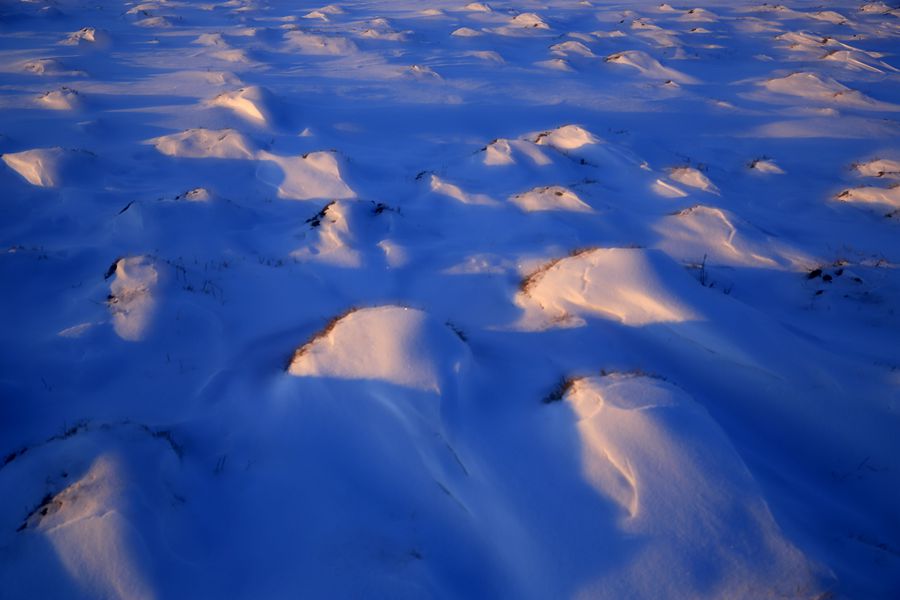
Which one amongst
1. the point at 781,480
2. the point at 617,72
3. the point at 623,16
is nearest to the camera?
the point at 781,480

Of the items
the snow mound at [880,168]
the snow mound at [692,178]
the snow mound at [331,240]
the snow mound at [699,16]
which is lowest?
the snow mound at [331,240]

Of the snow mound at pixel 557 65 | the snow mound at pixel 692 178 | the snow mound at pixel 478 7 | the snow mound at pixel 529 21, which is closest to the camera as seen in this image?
the snow mound at pixel 692 178

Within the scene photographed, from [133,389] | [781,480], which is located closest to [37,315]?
[133,389]

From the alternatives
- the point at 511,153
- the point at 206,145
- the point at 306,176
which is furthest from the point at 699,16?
the point at 206,145

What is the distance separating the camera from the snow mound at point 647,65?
41.9ft

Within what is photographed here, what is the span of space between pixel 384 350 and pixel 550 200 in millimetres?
4111

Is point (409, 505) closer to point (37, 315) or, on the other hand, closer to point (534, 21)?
point (37, 315)

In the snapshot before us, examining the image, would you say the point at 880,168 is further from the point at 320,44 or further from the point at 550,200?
the point at 320,44

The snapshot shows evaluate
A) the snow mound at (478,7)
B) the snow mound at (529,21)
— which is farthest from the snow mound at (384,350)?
the snow mound at (478,7)

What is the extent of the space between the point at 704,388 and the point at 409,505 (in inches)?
104

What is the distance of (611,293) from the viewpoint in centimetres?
466

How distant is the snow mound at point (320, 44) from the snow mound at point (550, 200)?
31.2 ft

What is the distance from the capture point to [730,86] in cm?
1234

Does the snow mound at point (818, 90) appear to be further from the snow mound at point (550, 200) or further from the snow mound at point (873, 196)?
the snow mound at point (550, 200)
